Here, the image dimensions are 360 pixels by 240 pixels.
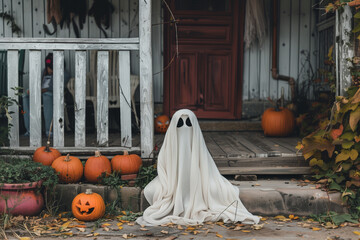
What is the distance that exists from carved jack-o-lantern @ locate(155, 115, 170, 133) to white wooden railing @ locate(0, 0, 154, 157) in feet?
6.56

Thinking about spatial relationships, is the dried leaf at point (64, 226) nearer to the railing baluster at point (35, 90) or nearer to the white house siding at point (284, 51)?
the railing baluster at point (35, 90)

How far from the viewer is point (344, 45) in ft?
16.4

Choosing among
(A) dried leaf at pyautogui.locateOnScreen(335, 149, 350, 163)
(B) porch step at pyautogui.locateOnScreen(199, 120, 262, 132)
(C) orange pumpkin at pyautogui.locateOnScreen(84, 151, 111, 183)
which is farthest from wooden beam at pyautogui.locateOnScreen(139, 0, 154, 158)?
(B) porch step at pyautogui.locateOnScreen(199, 120, 262, 132)

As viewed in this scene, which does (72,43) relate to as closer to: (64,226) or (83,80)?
(83,80)

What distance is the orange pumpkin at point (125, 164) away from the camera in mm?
4992

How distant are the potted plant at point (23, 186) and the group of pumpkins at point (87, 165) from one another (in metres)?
→ 0.26

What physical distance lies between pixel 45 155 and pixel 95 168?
0.65 meters

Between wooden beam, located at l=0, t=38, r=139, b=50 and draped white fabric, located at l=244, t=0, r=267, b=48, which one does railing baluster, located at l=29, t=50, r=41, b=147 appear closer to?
wooden beam, located at l=0, t=38, r=139, b=50

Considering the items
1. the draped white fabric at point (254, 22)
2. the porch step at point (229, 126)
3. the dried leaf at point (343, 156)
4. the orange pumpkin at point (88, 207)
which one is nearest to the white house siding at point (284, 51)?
the draped white fabric at point (254, 22)

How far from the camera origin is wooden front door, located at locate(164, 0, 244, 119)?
7.45 m

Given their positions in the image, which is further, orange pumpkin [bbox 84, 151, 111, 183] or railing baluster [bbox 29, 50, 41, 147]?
railing baluster [bbox 29, 50, 41, 147]

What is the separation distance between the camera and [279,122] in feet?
21.8

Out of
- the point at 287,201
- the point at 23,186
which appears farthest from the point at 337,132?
the point at 23,186

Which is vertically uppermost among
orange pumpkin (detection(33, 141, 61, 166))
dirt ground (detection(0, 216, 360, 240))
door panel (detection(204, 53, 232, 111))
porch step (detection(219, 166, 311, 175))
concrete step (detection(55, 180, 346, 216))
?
door panel (detection(204, 53, 232, 111))
